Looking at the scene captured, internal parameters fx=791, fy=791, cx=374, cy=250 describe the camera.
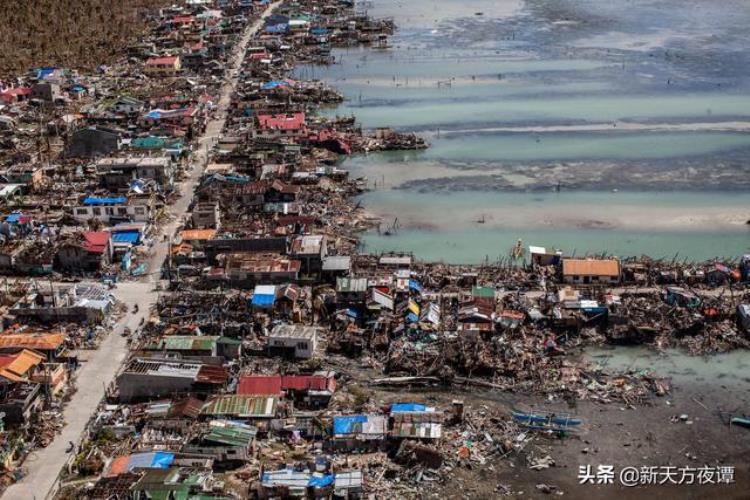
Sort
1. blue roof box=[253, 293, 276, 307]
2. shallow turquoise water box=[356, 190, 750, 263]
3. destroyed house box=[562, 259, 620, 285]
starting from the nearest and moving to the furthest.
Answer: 1. blue roof box=[253, 293, 276, 307]
2. destroyed house box=[562, 259, 620, 285]
3. shallow turquoise water box=[356, 190, 750, 263]

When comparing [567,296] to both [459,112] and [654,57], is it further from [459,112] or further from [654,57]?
[654,57]

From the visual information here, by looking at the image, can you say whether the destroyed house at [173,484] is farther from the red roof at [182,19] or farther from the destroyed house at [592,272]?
the red roof at [182,19]

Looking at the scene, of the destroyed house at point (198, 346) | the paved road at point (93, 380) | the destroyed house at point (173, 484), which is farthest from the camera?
the destroyed house at point (198, 346)

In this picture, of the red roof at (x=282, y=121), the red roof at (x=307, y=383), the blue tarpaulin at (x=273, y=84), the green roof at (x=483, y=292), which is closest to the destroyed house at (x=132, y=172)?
the red roof at (x=282, y=121)

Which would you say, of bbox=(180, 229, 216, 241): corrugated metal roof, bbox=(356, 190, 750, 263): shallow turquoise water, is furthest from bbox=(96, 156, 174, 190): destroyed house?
bbox=(356, 190, 750, 263): shallow turquoise water

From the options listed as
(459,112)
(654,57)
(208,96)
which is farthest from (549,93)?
(208,96)

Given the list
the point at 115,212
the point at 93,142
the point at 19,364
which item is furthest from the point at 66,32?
the point at 19,364

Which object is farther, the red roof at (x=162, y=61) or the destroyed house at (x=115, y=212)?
the red roof at (x=162, y=61)

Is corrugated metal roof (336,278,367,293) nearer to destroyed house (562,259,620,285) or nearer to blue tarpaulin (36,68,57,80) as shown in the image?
destroyed house (562,259,620,285)
